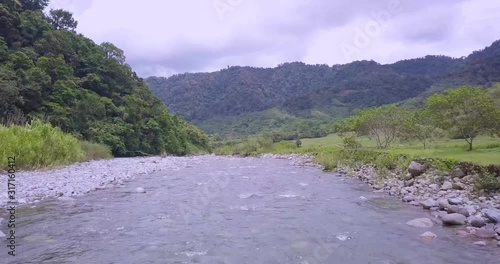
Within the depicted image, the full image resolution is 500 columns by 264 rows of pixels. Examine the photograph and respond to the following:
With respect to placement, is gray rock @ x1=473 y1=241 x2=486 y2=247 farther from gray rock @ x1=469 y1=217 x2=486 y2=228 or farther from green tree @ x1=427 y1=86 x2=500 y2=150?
green tree @ x1=427 y1=86 x2=500 y2=150

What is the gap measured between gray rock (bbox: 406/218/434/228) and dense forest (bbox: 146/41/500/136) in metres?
103

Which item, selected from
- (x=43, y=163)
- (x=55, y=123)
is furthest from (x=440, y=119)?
(x=55, y=123)

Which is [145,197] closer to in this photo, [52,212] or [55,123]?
[52,212]

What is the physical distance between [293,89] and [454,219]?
155 meters

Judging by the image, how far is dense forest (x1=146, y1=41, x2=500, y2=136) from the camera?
124250mm

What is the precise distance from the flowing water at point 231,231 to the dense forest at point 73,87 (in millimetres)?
23073

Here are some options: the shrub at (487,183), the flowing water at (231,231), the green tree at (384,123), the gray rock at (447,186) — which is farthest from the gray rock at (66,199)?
the green tree at (384,123)

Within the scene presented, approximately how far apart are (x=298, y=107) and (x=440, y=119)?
11267 cm

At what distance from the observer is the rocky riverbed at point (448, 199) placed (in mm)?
8765

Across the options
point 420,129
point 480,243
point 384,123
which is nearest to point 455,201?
point 480,243

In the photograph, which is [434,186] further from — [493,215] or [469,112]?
[469,112]

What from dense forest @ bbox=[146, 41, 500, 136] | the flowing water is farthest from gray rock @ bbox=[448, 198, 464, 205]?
dense forest @ bbox=[146, 41, 500, 136]

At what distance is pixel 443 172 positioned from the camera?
14.8 m

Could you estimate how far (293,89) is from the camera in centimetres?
16300
